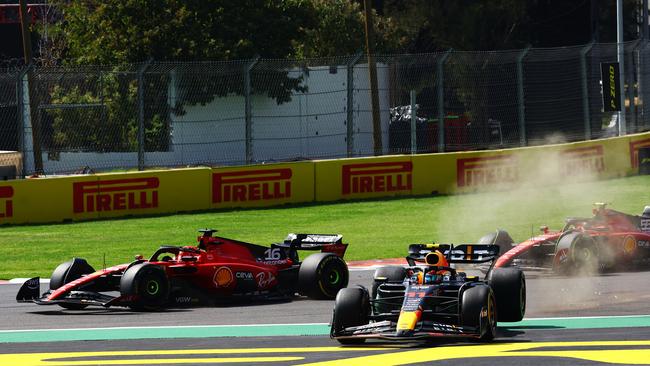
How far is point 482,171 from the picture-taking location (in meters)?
30.4

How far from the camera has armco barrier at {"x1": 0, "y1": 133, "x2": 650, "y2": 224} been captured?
85.6ft

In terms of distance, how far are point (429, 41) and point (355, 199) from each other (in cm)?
2542

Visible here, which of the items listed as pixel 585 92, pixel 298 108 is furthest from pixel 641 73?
pixel 298 108

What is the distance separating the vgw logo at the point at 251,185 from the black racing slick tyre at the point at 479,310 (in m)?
15.2

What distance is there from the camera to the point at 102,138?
90.0 feet

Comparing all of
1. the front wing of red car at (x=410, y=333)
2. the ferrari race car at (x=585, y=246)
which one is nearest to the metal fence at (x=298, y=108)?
the ferrari race car at (x=585, y=246)

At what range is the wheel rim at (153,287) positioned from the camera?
15727mm

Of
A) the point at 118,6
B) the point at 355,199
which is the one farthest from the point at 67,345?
the point at 118,6

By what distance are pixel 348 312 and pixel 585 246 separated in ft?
19.6

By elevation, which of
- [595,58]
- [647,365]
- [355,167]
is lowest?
[647,365]

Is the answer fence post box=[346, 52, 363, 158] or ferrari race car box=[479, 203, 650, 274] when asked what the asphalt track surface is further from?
fence post box=[346, 52, 363, 158]

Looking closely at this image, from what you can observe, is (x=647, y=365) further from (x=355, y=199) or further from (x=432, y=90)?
(x=432, y=90)

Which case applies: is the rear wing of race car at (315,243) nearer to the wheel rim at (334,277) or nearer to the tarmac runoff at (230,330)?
the wheel rim at (334,277)

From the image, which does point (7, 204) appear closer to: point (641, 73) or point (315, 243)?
point (315, 243)
